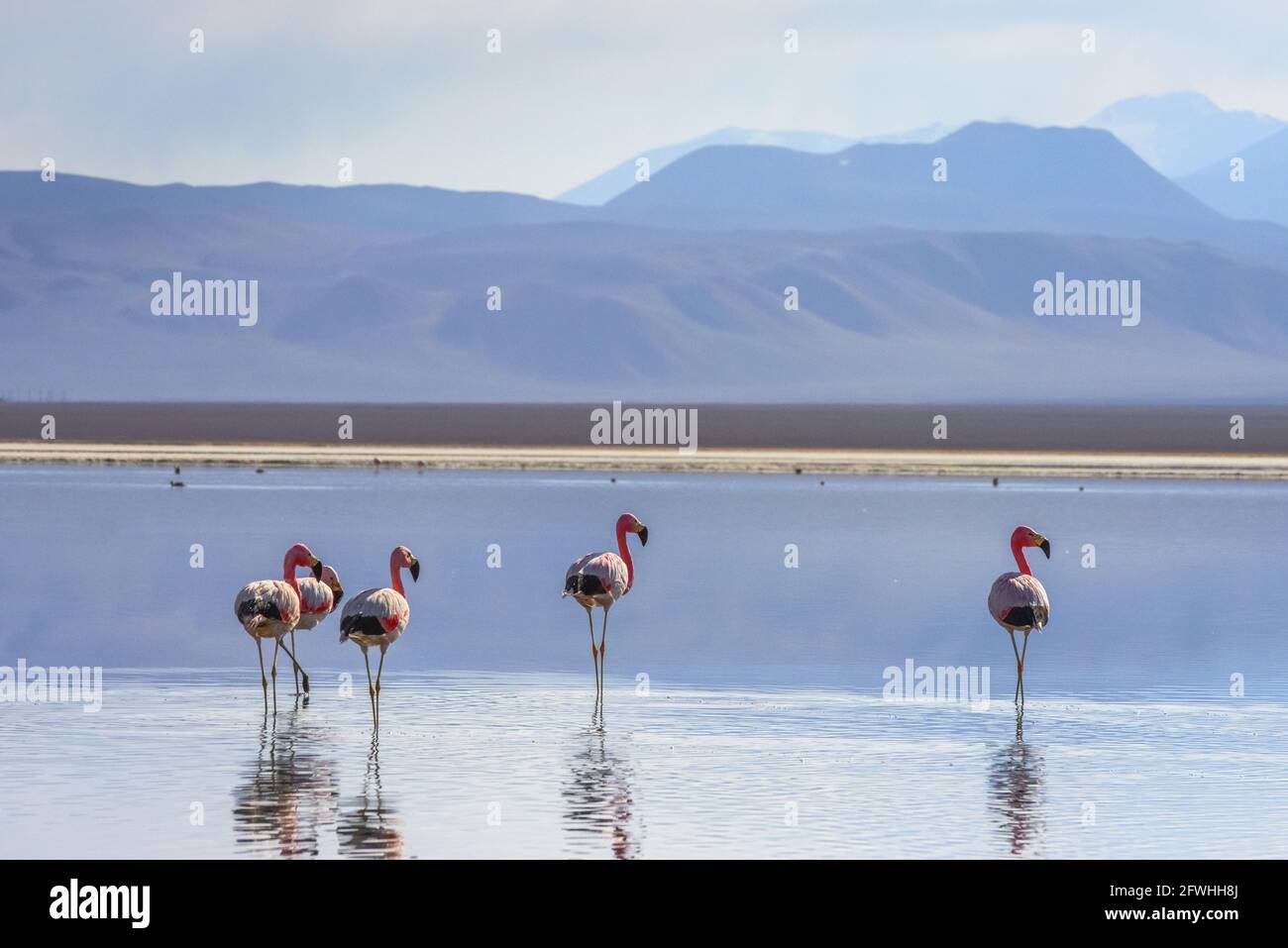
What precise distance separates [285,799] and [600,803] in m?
1.65

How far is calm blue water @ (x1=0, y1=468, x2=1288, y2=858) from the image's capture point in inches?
421

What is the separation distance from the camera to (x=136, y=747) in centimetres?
1266

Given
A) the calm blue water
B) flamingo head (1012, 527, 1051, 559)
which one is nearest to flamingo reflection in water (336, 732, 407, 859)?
the calm blue water

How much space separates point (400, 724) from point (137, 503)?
22613mm

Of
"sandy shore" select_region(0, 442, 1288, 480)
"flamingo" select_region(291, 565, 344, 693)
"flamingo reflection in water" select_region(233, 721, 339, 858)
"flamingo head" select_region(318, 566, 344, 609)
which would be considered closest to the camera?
"flamingo reflection in water" select_region(233, 721, 339, 858)

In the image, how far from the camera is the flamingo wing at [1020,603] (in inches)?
588

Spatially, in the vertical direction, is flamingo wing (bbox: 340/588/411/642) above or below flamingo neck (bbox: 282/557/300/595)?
below

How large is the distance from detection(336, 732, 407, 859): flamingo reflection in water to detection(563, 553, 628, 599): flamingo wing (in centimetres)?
424

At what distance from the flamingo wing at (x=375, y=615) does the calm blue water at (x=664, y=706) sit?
0.62 metres

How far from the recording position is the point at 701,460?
177ft

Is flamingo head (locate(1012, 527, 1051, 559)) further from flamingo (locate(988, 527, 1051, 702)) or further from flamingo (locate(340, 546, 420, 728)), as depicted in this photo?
flamingo (locate(340, 546, 420, 728))

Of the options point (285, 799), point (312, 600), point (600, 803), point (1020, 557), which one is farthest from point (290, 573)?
point (1020, 557)
